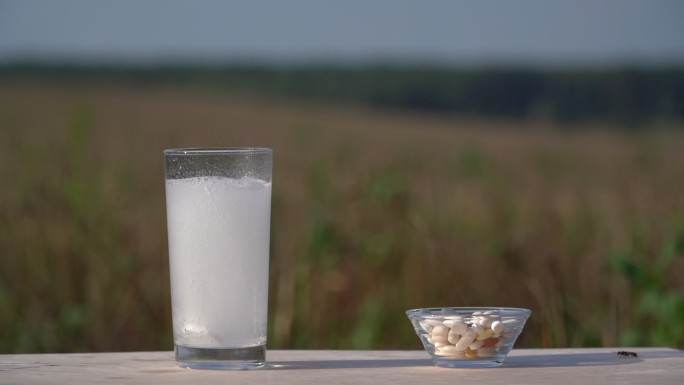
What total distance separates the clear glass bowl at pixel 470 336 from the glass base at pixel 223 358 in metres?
0.17

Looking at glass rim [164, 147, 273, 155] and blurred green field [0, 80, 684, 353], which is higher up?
glass rim [164, 147, 273, 155]

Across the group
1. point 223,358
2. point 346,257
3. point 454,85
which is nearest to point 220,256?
point 223,358

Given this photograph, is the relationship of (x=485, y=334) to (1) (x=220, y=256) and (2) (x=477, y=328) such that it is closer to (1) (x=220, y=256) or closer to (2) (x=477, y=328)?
(2) (x=477, y=328)

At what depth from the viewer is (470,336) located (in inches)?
41.3

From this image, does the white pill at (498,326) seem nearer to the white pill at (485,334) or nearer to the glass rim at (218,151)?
the white pill at (485,334)

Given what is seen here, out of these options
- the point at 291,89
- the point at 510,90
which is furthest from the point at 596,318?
the point at 291,89

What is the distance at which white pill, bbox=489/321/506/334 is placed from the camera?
1.04 metres

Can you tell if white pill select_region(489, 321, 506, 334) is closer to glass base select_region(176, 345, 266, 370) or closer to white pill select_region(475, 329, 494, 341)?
white pill select_region(475, 329, 494, 341)

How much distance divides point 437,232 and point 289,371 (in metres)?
2.60

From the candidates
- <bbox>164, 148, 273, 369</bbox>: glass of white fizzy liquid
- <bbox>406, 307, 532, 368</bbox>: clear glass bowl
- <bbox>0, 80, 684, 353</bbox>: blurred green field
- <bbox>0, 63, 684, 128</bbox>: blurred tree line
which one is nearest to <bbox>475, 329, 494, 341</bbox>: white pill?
<bbox>406, 307, 532, 368</bbox>: clear glass bowl

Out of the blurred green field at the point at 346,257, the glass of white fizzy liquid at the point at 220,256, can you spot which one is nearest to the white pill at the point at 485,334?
the glass of white fizzy liquid at the point at 220,256

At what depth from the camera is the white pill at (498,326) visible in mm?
1038

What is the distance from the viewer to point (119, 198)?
3.37 metres

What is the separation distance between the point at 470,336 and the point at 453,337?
0.06 ft
